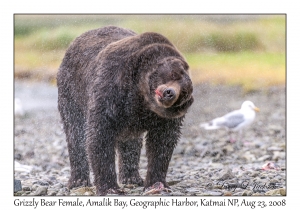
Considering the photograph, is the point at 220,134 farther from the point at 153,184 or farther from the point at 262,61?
the point at 153,184

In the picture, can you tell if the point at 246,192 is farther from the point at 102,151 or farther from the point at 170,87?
the point at 170,87

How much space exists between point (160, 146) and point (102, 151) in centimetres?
91

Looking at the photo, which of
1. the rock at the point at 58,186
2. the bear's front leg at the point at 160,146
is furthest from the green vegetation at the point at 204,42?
the bear's front leg at the point at 160,146

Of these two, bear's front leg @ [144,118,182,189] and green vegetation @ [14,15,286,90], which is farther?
green vegetation @ [14,15,286,90]

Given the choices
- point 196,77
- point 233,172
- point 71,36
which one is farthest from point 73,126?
point 196,77

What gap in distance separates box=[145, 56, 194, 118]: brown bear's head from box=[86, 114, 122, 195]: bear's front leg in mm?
799

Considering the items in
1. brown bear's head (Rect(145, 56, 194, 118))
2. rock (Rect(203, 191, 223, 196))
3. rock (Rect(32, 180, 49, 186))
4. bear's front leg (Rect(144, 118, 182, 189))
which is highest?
brown bear's head (Rect(145, 56, 194, 118))

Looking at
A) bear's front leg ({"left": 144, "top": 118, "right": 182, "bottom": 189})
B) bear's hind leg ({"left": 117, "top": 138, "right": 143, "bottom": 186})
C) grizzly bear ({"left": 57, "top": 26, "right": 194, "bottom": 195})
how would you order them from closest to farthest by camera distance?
1. grizzly bear ({"left": 57, "top": 26, "right": 194, "bottom": 195})
2. bear's front leg ({"left": 144, "top": 118, "right": 182, "bottom": 189})
3. bear's hind leg ({"left": 117, "top": 138, "right": 143, "bottom": 186})

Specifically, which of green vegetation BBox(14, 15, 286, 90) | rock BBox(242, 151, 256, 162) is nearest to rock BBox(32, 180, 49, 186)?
green vegetation BBox(14, 15, 286, 90)

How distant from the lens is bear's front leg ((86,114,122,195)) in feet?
34.1

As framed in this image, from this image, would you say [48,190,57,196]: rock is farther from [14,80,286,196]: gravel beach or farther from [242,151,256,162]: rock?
[242,151,256,162]: rock

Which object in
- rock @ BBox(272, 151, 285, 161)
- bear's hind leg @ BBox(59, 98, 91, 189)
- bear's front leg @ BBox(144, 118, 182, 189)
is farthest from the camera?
rock @ BBox(272, 151, 285, 161)

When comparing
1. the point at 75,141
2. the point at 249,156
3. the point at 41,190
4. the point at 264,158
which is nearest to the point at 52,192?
the point at 41,190

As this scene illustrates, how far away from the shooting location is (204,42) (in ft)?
73.5
